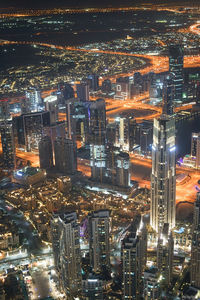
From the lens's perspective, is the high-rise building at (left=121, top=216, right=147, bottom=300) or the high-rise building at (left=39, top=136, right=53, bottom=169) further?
the high-rise building at (left=39, top=136, right=53, bottom=169)

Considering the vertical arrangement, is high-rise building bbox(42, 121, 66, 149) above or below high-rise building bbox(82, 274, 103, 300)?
above

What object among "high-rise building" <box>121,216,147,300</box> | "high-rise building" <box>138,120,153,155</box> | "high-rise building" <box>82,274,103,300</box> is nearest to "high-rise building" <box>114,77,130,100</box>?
"high-rise building" <box>138,120,153,155</box>

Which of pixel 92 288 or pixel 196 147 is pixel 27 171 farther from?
pixel 92 288

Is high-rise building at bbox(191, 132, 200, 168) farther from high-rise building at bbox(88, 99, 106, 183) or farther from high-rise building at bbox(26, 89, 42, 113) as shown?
high-rise building at bbox(26, 89, 42, 113)

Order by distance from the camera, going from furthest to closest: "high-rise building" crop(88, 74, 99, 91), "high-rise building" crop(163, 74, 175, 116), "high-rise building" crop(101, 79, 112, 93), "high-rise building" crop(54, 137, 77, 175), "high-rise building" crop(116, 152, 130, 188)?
"high-rise building" crop(101, 79, 112, 93) → "high-rise building" crop(88, 74, 99, 91) → "high-rise building" crop(163, 74, 175, 116) → "high-rise building" crop(54, 137, 77, 175) → "high-rise building" crop(116, 152, 130, 188)

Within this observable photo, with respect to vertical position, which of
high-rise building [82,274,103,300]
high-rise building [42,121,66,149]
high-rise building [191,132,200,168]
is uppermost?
high-rise building [42,121,66,149]

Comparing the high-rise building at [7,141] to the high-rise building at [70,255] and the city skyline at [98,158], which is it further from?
the high-rise building at [70,255]

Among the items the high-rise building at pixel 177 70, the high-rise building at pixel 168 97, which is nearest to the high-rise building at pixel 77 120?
the high-rise building at pixel 168 97

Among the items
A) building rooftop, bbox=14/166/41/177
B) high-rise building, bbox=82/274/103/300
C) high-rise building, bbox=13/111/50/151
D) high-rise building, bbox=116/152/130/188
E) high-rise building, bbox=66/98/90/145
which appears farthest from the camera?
high-rise building, bbox=66/98/90/145
